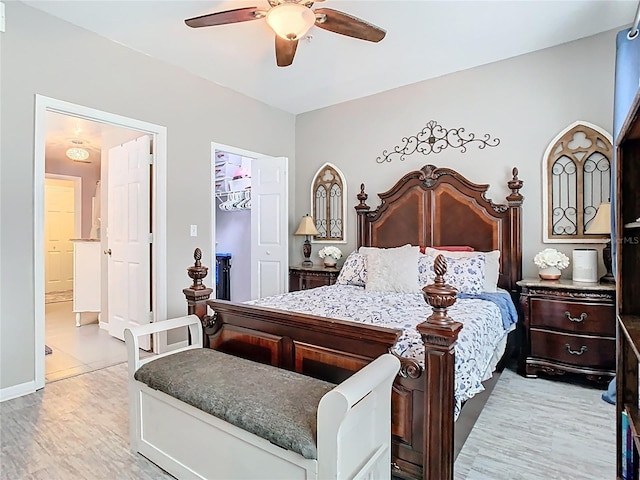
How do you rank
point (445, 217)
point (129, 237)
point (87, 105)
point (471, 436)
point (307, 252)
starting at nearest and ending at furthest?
point (471, 436), point (87, 105), point (445, 217), point (129, 237), point (307, 252)

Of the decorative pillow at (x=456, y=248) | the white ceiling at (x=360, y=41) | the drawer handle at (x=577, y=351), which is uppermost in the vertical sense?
the white ceiling at (x=360, y=41)

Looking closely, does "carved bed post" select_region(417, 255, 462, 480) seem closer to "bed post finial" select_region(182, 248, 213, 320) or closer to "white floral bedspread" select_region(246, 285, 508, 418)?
"white floral bedspread" select_region(246, 285, 508, 418)

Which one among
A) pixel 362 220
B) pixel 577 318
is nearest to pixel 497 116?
pixel 362 220

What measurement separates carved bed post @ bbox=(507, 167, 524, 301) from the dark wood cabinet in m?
1.93

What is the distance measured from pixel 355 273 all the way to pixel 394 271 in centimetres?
57

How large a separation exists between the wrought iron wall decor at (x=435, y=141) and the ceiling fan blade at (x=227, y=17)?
2.30 m

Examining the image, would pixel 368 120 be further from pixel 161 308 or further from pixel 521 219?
pixel 161 308

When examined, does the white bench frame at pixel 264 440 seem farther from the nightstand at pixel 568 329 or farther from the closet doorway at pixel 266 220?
the closet doorway at pixel 266 220

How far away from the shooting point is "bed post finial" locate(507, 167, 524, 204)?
10.8 ft

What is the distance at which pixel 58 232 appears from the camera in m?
7.09

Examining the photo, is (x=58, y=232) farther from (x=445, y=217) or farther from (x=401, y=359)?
(x=401, y=359)

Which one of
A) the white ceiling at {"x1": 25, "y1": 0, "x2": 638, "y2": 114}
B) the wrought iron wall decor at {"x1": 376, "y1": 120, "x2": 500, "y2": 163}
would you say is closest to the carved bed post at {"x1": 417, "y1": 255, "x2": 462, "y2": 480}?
the white ceiling at {"x1": 25, "y1": 0, "x2": 638, "y2": 114}

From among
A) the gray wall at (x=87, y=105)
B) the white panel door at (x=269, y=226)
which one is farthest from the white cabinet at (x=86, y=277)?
the white panel door at (x=269, y=226)

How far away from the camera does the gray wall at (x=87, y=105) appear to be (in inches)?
102
